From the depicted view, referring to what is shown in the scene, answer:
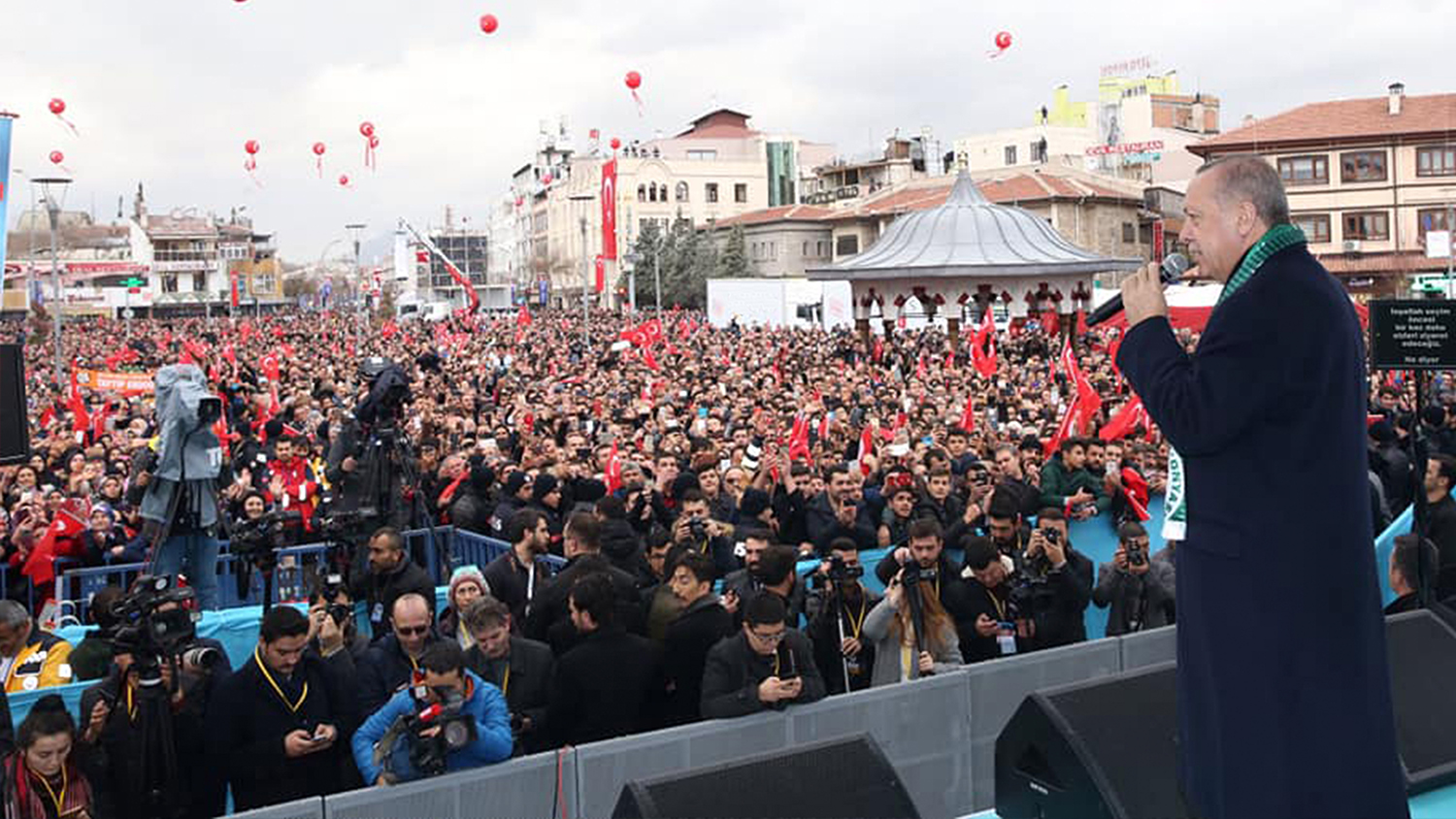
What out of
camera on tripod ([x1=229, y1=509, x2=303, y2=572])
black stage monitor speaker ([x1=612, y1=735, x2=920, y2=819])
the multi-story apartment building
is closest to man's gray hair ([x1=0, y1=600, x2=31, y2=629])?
camera on tripod ([x1=229, y1=509, x2=303, y2=572])

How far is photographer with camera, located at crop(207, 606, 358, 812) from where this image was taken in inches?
200

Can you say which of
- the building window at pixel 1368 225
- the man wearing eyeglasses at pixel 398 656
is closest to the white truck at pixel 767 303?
the building window at pixel 1368 225

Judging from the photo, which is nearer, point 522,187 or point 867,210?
point 867,210

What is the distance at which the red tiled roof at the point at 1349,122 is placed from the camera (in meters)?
49.3

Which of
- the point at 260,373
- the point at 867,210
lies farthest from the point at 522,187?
the point at 260,373

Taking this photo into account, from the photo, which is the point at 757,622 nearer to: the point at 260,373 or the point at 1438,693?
the point at 1438,693

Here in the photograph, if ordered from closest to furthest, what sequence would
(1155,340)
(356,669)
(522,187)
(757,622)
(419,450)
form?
(1155,340) < (757,622) < (356,669) < (419,450) < (522,187)

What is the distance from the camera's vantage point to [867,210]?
221 feet

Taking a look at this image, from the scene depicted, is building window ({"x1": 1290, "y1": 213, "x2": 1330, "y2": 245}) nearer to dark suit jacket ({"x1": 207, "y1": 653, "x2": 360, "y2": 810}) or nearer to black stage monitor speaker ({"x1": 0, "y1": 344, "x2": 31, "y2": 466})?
A: black stage monitor speaker ({"x1": 0, "y1": 344, "x2": 31, "y2": 466})

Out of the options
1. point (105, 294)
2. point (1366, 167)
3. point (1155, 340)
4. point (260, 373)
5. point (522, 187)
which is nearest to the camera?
point (1155, 340)

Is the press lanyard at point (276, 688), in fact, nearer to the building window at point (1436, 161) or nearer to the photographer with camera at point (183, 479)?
the photographer with camera at point (183, 479)

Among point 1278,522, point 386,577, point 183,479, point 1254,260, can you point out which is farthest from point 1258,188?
Result: point 183,479

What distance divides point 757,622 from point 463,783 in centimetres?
153

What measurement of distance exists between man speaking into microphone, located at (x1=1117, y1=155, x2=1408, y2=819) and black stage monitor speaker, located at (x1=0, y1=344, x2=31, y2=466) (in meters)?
6.83
